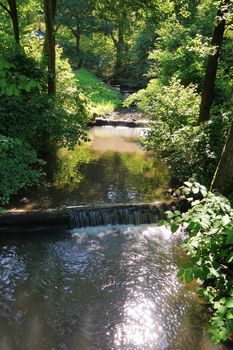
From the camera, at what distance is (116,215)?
8.99m

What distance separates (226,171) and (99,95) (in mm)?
18650

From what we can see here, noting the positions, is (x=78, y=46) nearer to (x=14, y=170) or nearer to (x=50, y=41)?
(x=50, y=41)

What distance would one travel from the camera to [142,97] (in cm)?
Result: 1288

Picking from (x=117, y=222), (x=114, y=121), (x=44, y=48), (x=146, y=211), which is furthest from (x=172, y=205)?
(x=114, y=121)

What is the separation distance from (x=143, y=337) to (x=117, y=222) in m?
3.76

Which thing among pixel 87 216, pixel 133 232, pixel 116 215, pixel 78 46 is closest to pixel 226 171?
pixel 133 232

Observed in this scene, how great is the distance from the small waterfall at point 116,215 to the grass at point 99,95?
32.9 feet

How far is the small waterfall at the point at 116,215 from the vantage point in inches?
344

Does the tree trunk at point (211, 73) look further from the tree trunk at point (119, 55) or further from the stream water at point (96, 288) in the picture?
the tree trunk at point (119, 55)

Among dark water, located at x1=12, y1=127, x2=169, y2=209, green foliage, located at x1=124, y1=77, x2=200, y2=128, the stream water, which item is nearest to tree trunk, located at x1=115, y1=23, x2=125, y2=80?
dark water, located at x1=12, y1=127, x2=169, y2=209

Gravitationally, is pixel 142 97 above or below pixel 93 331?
above

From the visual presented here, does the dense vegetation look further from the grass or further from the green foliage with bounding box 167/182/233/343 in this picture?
the grass

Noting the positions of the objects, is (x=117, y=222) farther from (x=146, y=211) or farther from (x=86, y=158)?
(x=86, y=158)

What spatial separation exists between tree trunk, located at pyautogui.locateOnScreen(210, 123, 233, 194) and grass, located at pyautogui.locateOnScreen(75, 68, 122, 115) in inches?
467
